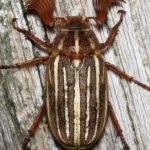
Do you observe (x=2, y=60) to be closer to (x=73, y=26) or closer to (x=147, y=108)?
(x=73, y=26)

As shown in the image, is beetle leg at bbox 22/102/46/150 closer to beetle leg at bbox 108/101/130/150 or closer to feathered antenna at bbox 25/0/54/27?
beetle leg at bbox 108/101/130/150

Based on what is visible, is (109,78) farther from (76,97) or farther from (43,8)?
(43,8)

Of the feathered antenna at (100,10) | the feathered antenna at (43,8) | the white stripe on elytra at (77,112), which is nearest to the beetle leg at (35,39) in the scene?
the feathered antenna at (43,8)

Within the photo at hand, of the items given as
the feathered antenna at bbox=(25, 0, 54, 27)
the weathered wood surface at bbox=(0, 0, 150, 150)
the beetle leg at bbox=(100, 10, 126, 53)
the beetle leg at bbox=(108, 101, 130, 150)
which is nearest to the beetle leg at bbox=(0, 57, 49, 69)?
the weathered wood surface at bbox=(0, 0, 150, 150)

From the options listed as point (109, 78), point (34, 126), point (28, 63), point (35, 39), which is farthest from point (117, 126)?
point (35, 39)

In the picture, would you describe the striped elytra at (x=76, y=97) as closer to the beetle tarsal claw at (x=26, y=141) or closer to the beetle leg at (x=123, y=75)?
the beetle leg at (x=123, y=75)
